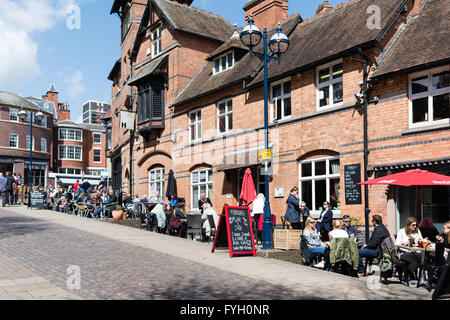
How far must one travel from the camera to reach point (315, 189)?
16.3m

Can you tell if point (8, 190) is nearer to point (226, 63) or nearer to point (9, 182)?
point (9, 182)

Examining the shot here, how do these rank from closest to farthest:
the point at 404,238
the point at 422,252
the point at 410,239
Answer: the point at 422,252
the point at 410,239
the point at 404,238

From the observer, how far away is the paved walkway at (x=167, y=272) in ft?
25.3

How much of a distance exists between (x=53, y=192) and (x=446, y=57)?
23179mm

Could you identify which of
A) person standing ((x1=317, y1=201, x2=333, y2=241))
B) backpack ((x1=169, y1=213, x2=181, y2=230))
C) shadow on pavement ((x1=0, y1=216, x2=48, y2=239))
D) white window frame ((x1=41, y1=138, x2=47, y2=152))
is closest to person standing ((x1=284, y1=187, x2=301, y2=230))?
person standing ((x1=317, y1=201, x2=333, y2=241))

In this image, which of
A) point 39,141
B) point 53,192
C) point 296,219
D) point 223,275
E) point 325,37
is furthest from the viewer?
point 39,141

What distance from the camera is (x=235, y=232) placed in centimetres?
1218

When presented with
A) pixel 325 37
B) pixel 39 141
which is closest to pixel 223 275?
pixel 325 37

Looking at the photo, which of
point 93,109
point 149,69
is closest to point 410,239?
point 149,69

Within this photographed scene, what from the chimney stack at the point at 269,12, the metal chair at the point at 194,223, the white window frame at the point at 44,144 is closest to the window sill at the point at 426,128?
the metal chair at the point at 194,223

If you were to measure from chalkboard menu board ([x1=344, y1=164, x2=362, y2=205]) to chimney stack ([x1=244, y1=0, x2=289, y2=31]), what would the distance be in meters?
10.0

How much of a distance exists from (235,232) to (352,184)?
15.3ft

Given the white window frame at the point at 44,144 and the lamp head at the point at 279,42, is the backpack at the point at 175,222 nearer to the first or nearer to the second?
the lamp head at the point at 279,42
